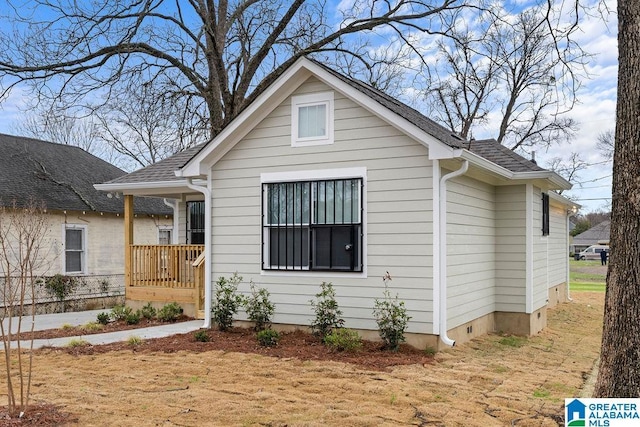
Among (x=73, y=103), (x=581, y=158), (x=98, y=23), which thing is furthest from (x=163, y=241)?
(x=581, y=158)

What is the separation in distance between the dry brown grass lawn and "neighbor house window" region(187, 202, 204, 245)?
6.22 meters

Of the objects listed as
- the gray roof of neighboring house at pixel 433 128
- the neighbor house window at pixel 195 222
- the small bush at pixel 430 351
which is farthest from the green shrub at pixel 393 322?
the neighbor house window at pixel 195 222

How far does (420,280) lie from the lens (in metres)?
8.67

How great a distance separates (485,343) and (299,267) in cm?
338

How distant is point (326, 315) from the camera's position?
903 centimetres

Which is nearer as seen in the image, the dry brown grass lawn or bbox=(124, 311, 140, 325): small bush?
the dry brown grass lawn

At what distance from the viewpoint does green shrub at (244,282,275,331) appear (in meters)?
9.73

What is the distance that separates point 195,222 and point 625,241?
449 inches

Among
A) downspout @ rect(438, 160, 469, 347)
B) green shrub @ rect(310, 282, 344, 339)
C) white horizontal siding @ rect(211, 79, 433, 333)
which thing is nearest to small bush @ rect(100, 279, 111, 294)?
white horizontal siding @ rect(211, 79, 433, 333)

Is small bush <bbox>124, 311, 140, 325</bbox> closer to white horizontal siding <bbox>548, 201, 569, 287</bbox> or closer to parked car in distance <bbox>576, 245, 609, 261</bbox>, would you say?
white horizontal siding <bbox>548, 201, 569, 287</bbox>

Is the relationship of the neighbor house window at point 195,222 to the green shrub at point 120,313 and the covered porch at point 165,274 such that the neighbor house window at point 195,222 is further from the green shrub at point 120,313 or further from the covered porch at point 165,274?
the green shrub at point 120,313

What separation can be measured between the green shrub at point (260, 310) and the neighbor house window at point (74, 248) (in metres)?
9.45

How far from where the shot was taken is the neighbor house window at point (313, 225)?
9.27 m

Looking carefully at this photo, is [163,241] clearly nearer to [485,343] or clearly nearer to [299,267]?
[299,267]
